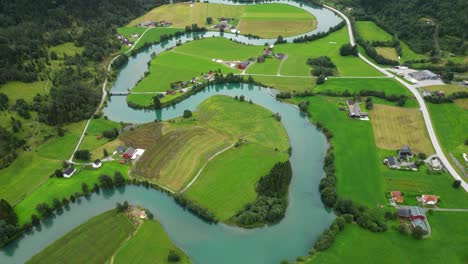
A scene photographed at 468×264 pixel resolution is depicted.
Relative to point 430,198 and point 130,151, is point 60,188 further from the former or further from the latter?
point 430,198

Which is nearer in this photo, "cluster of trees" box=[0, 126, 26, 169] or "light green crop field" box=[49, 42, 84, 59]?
"cluster of trees" box=[0, 126, 26, 169]

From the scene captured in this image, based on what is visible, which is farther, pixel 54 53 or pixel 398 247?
pixel 54 53

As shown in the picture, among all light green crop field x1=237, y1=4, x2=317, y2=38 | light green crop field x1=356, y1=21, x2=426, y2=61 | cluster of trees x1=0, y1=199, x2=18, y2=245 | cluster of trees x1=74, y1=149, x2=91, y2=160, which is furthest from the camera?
light green crop field x1=237, y1=4, x2=317, y2=38

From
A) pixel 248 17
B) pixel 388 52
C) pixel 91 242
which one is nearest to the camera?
pixel 91 242

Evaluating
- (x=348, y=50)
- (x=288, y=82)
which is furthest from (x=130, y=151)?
(x=348, y=50)

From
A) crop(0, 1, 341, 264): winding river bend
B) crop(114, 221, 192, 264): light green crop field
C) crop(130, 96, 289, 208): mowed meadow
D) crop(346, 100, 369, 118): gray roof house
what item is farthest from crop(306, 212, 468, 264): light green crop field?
crop(346, 100, 369, 118): gray roof house

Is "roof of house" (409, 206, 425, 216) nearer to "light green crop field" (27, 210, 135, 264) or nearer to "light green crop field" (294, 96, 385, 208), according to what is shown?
"light green crop field" (294, 96, 385, 208)
